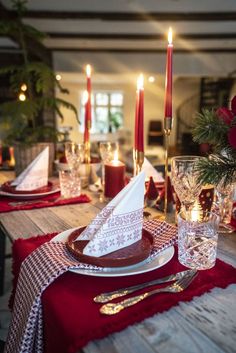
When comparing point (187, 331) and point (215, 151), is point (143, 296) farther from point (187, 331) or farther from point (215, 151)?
point (215, 151)

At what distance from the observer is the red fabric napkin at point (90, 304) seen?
1.60ft

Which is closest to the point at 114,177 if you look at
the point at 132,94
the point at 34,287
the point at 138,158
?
the point at 138,158

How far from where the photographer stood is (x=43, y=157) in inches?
50.8

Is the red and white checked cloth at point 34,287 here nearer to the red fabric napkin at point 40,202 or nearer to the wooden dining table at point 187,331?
the wooden dining table at point 187,331

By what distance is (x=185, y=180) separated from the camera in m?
0.91

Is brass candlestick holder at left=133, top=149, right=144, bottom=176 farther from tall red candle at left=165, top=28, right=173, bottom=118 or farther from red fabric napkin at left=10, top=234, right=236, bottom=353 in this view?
red fabric napkin at left=10, top=234, right=236, bottom=353

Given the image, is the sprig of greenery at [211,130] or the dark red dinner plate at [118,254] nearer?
the dark red dinner plate at [118,254]

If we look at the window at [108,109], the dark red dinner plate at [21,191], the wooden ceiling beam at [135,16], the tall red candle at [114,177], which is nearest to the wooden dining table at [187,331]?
the tall red candle at [114,177]

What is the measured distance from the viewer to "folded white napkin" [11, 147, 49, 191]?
1.25 m

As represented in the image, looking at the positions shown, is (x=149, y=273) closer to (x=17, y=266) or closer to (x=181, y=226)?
(x=181, y=226)

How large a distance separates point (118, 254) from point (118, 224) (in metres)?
0.06

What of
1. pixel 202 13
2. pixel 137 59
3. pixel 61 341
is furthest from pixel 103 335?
pixel 137 59

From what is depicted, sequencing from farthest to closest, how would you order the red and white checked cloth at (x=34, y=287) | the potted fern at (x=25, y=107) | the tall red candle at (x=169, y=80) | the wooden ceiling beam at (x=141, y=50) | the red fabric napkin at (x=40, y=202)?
the wooden ceiling beam at (x=141, y=50)
the potted fern at (x=25, y=107)
the red fabric napkin at (x=40, y=202)
the tall red candle at (x=169, y=80)
the red and white checked cloth at (x=34, y=287)

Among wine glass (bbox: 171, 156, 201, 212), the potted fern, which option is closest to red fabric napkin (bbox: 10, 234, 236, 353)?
wine glass (bbox: 171, 156, 201, 212)
